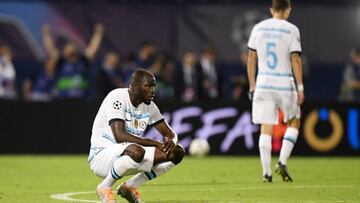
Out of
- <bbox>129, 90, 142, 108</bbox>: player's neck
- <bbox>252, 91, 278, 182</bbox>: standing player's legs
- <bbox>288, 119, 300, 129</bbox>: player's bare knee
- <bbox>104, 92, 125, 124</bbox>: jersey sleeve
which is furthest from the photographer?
<bbox>288, 119, 300, 129</bbox>: player's bare knee

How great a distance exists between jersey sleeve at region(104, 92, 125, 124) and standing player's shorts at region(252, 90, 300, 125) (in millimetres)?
3246

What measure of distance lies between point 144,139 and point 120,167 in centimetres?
37

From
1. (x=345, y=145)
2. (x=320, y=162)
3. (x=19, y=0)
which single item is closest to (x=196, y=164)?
(x=320, y=162)

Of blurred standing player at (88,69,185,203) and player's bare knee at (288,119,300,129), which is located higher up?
blurred standing player at (88,69,185,203)

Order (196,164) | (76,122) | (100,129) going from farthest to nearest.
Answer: (76,122), (196,164), (100,129)

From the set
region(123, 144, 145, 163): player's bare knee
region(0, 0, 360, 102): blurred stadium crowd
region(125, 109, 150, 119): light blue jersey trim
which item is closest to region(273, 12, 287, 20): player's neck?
region(125, 109, 150, 119): light blue jersey trim

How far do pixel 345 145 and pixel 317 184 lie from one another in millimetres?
7260

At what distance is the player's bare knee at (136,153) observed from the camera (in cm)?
899

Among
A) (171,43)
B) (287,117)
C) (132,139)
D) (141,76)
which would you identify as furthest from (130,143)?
(171,43)

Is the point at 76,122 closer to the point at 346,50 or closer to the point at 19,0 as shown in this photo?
the point at 19,0

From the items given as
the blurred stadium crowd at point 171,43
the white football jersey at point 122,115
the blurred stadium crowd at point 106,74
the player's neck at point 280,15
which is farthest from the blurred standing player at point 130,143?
the blurred stadium crowd at point 171,43

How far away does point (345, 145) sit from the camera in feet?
62.7

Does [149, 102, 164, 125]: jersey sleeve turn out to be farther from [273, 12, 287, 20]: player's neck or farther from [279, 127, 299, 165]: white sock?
[273, 12, 287, 20]: player's neck

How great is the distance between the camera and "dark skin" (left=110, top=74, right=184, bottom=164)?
910 cm
